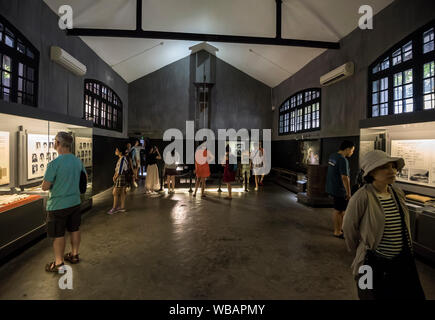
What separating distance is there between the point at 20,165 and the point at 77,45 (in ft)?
13.0

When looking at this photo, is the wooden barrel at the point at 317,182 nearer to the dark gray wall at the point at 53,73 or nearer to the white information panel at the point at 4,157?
the dark gray wall at the point at 53,73

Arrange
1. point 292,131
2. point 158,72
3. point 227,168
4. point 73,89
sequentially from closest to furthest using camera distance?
point 73,89, point 227,168, point 292,131, point 158,72

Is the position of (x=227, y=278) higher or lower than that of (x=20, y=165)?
lower

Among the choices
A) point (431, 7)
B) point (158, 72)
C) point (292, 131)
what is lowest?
point (292, 131)

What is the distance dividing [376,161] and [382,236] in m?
0.53

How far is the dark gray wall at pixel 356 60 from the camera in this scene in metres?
4.68

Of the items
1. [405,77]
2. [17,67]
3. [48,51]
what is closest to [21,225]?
[17,67]

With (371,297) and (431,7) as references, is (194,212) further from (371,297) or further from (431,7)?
(431,7)

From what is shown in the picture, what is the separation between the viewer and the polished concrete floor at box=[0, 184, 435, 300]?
2471mm

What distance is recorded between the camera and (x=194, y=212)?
18.0ft

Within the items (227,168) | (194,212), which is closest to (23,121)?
(194,212)

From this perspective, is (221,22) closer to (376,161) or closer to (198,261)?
(198,261)

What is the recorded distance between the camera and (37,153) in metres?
4.38

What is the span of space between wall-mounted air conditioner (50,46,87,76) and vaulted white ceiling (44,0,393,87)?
950 mm
